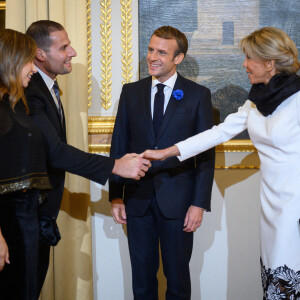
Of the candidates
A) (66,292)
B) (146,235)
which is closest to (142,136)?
(146,235)

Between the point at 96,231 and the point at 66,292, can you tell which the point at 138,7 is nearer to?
the point at 96,231

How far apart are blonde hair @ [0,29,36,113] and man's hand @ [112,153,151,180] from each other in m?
0.74

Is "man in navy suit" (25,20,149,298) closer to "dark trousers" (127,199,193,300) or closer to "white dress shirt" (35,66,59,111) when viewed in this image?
"white dress shirt" (35,66,59,111)

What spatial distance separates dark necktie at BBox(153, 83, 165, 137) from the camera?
10.3ft

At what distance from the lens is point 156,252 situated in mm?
3244

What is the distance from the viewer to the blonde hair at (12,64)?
2.39 meters

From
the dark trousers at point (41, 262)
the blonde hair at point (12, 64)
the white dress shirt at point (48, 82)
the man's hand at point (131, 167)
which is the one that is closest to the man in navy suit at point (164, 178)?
the man's hand at point (131, 167)

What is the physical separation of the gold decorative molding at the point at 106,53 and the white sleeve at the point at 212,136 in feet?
3.10

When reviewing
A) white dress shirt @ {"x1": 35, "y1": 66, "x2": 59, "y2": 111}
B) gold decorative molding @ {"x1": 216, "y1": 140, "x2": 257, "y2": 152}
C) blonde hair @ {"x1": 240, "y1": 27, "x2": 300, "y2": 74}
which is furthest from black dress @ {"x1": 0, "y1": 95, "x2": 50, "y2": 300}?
gold decorative molding @ {"x1": 216, "y1": 140, "x2": 257, "y2": 152}

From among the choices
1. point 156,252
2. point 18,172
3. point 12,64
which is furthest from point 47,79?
point 156,252

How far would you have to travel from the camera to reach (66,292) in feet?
12.0

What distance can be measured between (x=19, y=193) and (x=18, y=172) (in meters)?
0.11

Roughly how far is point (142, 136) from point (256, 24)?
1295 millimetres

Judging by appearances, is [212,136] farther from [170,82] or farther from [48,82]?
[48,82]
